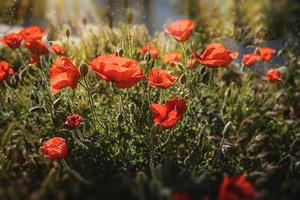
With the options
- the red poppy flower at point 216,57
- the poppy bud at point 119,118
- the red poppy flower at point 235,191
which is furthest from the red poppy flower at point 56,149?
the red poppy flower at point 235,191

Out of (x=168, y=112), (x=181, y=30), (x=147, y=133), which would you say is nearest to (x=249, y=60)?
(x=181, y=30)

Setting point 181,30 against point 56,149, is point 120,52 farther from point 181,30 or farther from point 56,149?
point 56,149

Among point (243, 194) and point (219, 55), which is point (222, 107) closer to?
point (219, 55)

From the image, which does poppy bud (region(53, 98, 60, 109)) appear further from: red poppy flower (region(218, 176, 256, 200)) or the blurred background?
the blurred background

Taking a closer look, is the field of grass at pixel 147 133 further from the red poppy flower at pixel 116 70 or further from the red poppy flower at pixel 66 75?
the red poppy flower at pixel 116 70

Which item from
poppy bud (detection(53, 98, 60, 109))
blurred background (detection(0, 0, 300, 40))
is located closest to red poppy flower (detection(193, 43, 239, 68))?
poppy bud (detection(53, 98, 60, 109))

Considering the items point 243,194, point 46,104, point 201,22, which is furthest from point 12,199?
point 201,22
